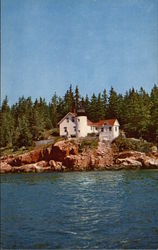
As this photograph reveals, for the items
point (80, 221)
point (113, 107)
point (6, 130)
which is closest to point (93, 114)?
point (113, 107)

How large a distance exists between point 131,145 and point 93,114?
26061mm

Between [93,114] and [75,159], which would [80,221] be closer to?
[75,159]

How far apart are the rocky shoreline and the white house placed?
794cm

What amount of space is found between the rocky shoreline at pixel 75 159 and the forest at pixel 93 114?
865cm

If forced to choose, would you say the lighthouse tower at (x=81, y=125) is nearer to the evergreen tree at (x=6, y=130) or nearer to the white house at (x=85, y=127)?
the white house at (x=85, y=127)

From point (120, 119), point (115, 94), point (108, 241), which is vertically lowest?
point (108, 241)

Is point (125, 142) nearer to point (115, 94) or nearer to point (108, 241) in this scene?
point (115, 94)

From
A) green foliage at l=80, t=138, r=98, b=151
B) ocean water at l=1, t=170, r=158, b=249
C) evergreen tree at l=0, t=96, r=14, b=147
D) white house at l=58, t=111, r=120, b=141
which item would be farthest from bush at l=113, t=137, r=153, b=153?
ocean water at l=1, t=170, r=158, b=249

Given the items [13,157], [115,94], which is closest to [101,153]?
[13,157]

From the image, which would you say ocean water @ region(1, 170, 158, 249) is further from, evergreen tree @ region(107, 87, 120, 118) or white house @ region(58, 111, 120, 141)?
evergreen tree @ region(107, 87, 120, 118)

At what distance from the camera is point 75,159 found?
196 ft

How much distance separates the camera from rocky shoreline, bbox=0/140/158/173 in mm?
58469

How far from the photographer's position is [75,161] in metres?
59.8

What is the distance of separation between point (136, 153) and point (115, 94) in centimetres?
3045
